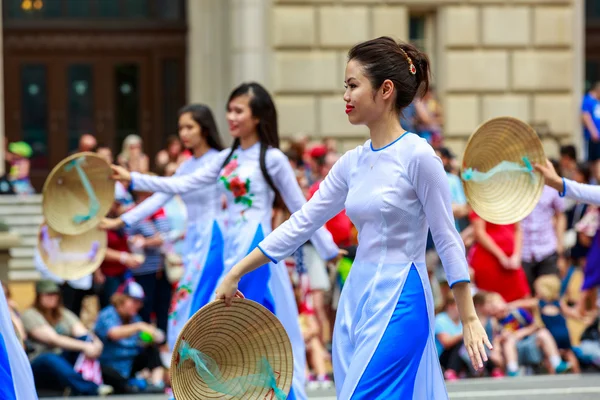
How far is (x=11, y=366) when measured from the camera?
5.75 meters

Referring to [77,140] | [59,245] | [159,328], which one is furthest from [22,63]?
[59,245]

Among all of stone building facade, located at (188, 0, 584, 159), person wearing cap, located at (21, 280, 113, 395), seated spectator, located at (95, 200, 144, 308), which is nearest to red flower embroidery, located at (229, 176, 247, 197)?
person wearing cap, located at (21, 280, 113, 395)

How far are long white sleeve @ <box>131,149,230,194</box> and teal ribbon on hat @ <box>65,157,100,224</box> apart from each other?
27 cm

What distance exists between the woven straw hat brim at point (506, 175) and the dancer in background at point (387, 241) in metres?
1.13

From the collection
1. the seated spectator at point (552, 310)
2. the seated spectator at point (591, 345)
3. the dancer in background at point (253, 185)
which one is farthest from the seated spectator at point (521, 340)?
the dancer in background at point (253, 185)

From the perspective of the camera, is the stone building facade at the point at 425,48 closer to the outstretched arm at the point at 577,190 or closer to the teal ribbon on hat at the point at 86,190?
the teal ribbon on hat at the point at 86,190

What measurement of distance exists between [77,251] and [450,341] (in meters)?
3.46

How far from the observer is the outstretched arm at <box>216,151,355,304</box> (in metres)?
5.68

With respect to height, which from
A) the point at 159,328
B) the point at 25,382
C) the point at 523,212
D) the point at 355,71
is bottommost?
the point at 159,328

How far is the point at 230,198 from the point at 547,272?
16.0ft

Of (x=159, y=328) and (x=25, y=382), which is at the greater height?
(x=25, y=382)

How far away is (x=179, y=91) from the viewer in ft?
64.9

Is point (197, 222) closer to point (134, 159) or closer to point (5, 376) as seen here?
point (5, 376)

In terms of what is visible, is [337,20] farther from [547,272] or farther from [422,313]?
[422,313]
